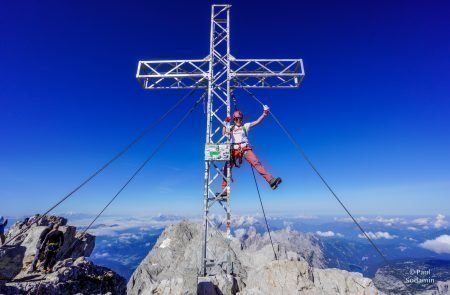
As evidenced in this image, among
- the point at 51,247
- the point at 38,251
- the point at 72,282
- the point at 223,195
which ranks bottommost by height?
the point at 72,282

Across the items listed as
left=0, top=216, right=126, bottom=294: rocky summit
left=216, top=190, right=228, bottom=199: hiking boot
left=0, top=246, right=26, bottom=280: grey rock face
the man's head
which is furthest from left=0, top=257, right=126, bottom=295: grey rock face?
the man's head

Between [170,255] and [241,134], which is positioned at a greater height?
[241,134]

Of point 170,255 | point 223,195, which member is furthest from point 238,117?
point 170,255

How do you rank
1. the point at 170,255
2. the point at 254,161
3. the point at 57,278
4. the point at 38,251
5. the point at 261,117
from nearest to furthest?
the point at 57,278 → the point at 38,251 → the point at 254,161 → the point at 261,117 → the point at 170,255

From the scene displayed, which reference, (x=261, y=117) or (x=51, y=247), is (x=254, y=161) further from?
(x=51, y=247)

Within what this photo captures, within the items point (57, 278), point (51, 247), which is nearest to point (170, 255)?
point (51, 247)

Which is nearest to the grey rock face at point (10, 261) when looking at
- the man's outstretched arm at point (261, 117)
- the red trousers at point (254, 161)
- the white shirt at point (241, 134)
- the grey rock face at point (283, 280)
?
the grey rock face at point (283, 280)

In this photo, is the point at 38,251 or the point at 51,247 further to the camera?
the point at 51,247

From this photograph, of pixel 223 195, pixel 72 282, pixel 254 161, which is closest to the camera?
pixel 72 282

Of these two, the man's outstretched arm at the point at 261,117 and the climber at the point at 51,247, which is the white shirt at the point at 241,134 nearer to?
the man's outstretched arm at the point at 261,117

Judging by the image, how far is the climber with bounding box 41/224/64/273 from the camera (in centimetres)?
889

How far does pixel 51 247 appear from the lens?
9.62 metres

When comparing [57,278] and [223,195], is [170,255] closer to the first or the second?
[223,195]

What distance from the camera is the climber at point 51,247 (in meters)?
8.89
